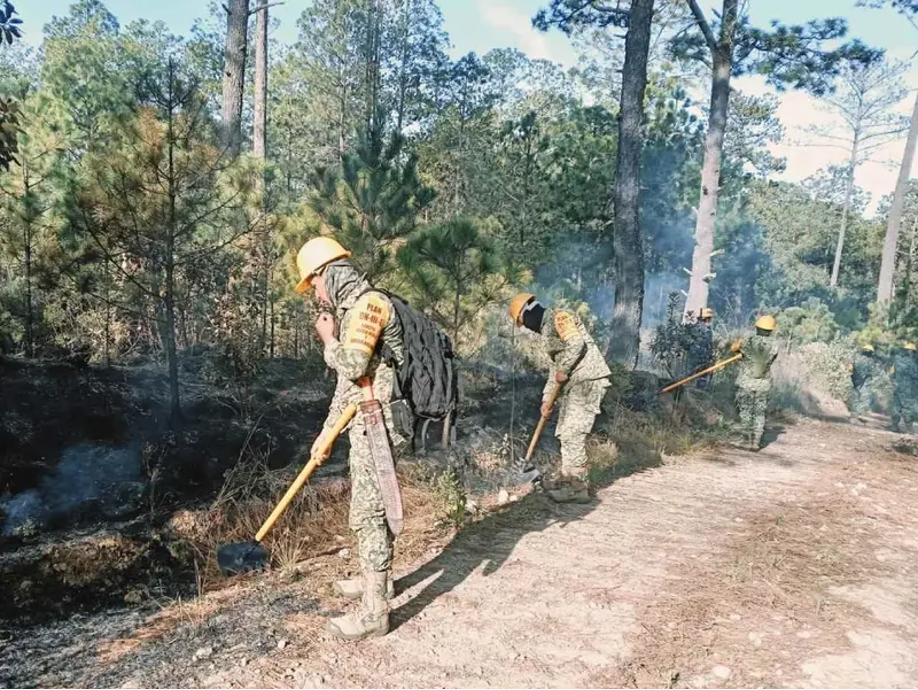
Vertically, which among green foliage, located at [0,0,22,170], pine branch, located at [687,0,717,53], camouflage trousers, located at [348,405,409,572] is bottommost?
camouflage trousers, located at [348,405,409,572]

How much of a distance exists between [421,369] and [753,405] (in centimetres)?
647

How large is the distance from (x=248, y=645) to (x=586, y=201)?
12831 mm

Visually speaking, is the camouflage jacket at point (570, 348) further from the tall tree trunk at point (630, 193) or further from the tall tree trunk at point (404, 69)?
the tall tree trunk at point (404, 69)

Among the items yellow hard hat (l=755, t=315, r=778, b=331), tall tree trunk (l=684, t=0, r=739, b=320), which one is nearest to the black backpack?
yellow hard hat (l=755, t=315, r=778, b=331)

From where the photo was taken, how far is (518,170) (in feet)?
47.8

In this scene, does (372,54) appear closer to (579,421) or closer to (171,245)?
(171,245)

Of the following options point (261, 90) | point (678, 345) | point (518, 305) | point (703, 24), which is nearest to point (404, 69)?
point (261, 90)

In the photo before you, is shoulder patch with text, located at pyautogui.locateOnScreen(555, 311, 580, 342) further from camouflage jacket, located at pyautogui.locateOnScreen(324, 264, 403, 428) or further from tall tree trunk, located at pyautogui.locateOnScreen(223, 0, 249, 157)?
tall tree trunk, located at pyautogui.locateOnScreen(223, 0, 249, 157)

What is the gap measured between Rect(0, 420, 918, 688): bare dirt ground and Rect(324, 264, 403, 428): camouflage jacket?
3.62ft

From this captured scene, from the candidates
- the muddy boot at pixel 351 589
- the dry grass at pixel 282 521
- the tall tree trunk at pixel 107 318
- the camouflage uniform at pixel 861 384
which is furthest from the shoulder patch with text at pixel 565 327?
the camouflage uniform at pixel 861 384

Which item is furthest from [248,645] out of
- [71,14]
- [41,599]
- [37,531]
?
[71,14]

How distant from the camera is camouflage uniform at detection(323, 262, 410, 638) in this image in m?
2.96

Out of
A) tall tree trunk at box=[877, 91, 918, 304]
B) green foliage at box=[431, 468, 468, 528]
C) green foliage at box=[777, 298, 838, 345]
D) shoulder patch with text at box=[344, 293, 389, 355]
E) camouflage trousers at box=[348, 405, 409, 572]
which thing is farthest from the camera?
tall tree trunk at box=[877, 91, 918, 304]

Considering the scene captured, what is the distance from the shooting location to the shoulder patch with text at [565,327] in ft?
17.9
